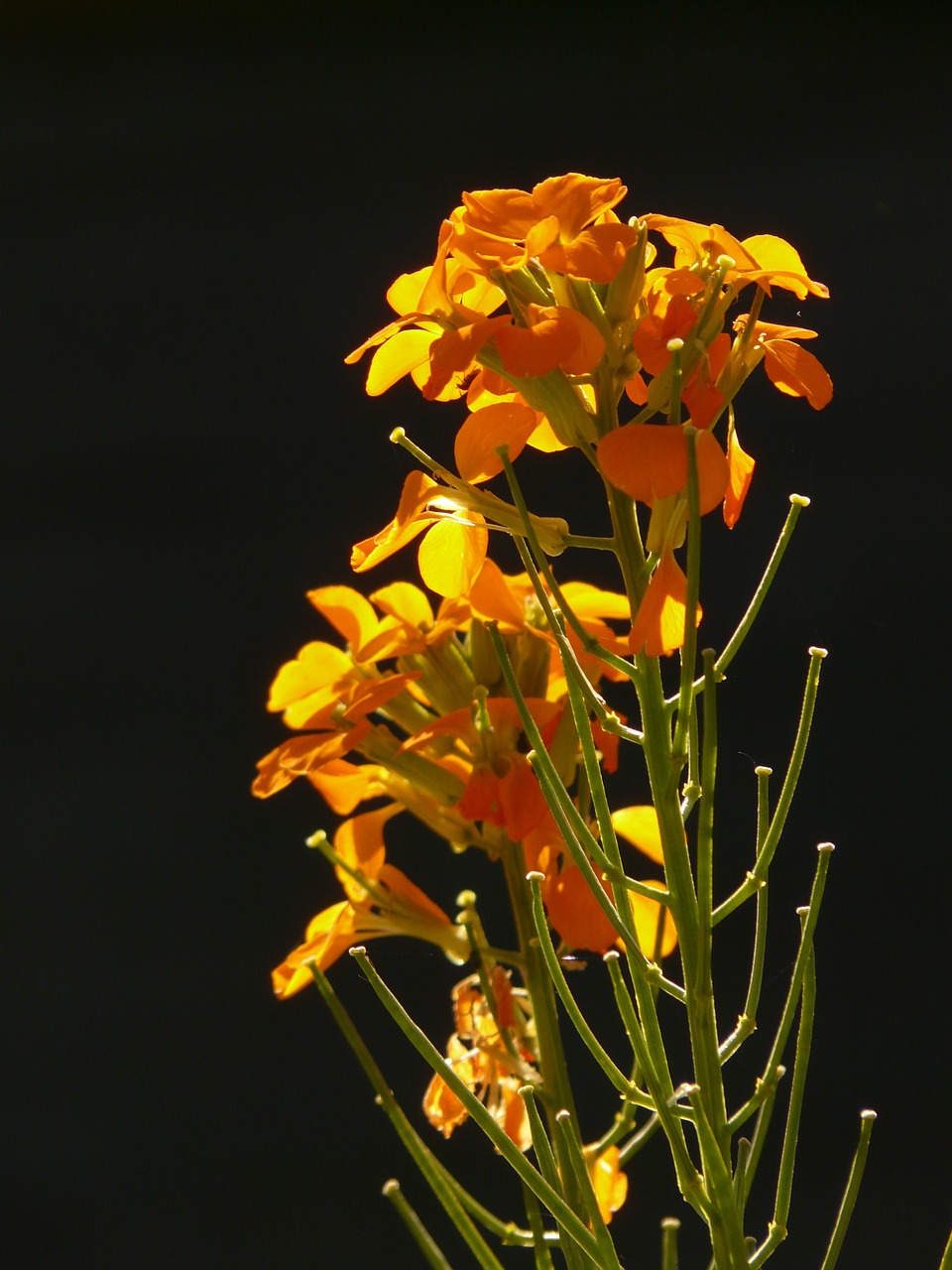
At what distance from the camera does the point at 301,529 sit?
1560 millimetres

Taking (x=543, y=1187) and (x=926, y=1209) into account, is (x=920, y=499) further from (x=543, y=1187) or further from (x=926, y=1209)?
(x=543, y=1187)

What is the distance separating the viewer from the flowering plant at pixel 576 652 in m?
0.35

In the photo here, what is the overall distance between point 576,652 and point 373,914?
0.14m

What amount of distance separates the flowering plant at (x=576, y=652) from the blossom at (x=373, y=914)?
0.08 feet

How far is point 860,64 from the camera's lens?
4.89 feet

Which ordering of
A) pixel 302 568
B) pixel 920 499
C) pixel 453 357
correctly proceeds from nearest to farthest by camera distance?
pixel 453 357, pixel 920 499, pixel 302 568

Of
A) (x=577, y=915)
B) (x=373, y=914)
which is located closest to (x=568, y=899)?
(x=577, y=915)

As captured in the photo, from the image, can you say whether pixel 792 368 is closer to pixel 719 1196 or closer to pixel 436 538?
pixel 436 538

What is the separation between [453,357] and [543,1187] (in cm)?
23

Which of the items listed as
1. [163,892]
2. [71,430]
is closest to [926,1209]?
[163,892]

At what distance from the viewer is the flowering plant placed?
1.14 ft

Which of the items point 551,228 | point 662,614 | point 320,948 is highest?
point 551,228

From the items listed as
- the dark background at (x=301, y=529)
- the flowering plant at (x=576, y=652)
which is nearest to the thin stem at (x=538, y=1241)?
the flowering plant at (x=576, y=652)

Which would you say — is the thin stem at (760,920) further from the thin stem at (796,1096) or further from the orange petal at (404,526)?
the orange petal at (404,526)
